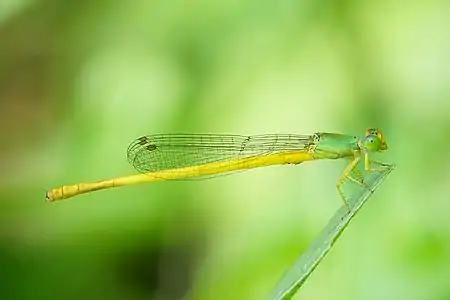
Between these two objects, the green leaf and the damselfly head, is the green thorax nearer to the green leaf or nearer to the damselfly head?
the damselfly head

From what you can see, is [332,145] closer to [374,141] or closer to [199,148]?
[374,141]

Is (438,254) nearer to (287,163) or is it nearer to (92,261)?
(287,163)

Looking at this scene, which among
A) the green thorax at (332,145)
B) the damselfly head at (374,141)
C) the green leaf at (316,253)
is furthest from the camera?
the green thorax at (332,145)

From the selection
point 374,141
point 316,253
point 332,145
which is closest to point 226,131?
point 332,145

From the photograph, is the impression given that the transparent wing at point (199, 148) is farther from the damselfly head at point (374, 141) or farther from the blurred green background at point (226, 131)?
the damselfly head at point (374, 141)

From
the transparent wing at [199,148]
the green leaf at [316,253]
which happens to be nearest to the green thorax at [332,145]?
the transparent wing at [199,148]

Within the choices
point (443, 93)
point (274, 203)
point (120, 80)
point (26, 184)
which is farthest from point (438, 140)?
point (26, 184)
